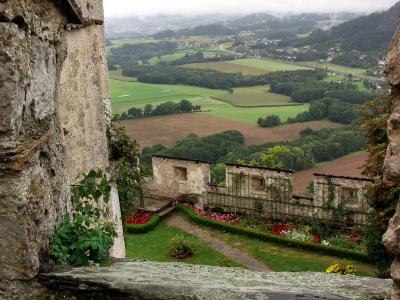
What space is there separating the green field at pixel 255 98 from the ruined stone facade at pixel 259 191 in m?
43.5

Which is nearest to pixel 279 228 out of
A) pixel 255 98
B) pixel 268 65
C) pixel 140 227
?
pixel 140 227

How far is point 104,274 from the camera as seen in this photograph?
3.96 meters

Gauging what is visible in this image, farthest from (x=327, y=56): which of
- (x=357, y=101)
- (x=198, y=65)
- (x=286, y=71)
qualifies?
(x=357, y=101)

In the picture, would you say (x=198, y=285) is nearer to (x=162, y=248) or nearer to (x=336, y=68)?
(x=162, y=248)

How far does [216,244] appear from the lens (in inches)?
746

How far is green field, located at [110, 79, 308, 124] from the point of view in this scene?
192ft

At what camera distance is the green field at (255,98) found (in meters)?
66.1

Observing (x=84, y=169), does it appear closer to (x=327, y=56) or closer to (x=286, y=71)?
(x=286, y=71)

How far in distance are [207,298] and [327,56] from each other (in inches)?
3710

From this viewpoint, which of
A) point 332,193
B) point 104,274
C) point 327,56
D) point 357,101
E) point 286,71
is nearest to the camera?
point 104,274

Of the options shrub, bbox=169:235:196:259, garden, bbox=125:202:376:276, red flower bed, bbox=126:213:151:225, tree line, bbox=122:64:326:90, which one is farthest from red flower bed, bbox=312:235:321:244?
tree line, bbox=122:64:326:90

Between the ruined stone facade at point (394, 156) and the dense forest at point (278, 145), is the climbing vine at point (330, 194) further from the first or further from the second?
the ruined stone facade at point (394, 156)

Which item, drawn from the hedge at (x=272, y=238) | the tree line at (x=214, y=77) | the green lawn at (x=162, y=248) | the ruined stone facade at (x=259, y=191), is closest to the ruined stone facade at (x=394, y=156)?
the green lawn at (x=162, y=248)

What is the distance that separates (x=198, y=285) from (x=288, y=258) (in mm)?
14379
